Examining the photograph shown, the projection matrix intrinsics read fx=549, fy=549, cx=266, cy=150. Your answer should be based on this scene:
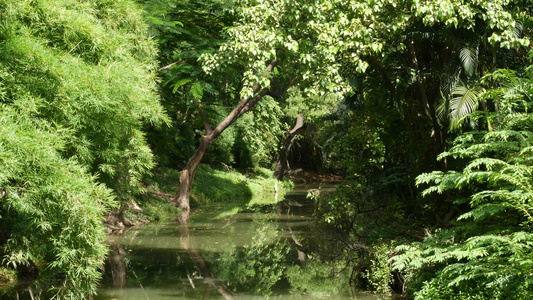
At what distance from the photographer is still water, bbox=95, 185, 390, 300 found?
9.00 m

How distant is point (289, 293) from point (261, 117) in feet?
67.5

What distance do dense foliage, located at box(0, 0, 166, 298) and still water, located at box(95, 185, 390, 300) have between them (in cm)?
181

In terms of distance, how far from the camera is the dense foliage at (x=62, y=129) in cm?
641

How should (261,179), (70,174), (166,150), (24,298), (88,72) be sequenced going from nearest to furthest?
(70,174) < (88,72) < (24,298) < (166,150) < (261,179)

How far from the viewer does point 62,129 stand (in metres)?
7.09

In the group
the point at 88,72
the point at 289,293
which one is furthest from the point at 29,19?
the point at 289,293

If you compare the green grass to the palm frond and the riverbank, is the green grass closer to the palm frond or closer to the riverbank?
the riverbank

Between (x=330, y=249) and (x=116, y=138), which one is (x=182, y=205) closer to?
(x=330, y=249)

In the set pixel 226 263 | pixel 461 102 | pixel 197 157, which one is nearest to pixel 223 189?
pixel 197 157

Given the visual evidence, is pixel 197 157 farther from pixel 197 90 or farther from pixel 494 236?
A: pixel 494 236

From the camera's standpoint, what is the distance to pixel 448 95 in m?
9.37

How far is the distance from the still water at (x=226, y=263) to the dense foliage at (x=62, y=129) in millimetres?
1814

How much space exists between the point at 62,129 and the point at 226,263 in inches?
211

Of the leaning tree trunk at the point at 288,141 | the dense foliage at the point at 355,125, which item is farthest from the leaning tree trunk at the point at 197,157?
the leaning tree trunk at the point at 288,141
